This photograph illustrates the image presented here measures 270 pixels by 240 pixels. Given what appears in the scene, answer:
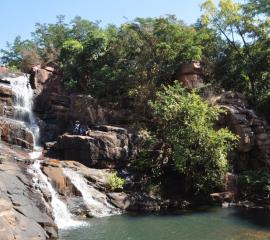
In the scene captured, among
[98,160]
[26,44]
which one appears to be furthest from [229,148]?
[26,44]

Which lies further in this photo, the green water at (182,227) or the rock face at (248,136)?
the rock face at (248,136)

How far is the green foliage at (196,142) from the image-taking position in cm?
2806

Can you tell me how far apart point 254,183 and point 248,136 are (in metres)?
3.86

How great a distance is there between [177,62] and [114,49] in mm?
6402

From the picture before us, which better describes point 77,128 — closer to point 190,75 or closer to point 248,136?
point 190,75

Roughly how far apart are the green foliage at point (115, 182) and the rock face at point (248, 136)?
8.70m

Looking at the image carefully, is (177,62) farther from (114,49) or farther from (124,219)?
(124,219)

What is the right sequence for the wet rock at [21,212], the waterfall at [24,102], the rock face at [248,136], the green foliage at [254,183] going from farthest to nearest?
the waterfall at [24,102]
the rock face at [248,136]
the green foliage at [254,183]
the wet rock at [21,212]

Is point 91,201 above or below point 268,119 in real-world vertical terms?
below

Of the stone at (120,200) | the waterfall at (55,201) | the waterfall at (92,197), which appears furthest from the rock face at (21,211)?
the stone at (120,200)

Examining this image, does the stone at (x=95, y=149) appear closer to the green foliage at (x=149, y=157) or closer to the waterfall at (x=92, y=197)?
the green foliage at (x=149, y=157)

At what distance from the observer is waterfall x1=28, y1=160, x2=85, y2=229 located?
23.3 m

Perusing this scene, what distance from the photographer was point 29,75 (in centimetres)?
4041

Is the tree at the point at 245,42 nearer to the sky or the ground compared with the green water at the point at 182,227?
nearer to the sky
